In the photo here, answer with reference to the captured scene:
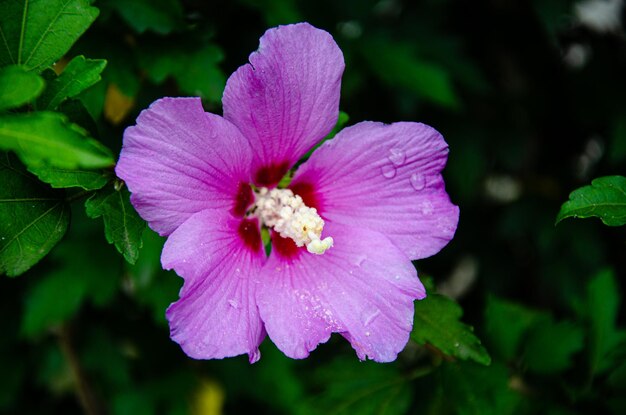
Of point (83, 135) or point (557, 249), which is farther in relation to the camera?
point (557, 249)

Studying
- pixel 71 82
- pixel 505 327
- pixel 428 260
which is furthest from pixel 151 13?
pixel 428 260

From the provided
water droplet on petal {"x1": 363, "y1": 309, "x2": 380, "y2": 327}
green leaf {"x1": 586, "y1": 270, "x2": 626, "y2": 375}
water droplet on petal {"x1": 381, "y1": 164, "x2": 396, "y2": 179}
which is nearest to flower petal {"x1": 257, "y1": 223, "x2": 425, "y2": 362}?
water droplet on petal {"x1": 363, "y1": 309, "x2": 380, "y2": 327}

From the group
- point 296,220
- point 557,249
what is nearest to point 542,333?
point 296,220

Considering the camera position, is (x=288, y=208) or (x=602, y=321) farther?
(x=602, y=321)

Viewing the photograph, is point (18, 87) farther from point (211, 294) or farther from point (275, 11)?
point (275, 11)

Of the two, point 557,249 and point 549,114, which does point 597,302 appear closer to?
point 557,249
